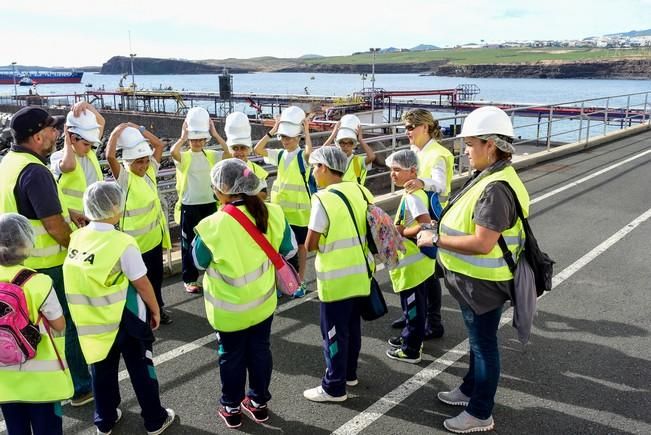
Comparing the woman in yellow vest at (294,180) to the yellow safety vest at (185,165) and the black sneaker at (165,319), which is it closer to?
the yellow safety vest at (185,165)

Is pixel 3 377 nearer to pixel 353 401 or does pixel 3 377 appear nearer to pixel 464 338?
pixel 353 401

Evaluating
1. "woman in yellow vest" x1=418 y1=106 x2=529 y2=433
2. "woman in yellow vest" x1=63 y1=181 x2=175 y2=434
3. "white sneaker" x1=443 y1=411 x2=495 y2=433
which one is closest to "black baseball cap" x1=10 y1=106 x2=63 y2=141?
"woman in yellow vest" x1=63 y1=181 x2=175 y2=434

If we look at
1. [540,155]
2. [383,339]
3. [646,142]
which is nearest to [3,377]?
[383,339]

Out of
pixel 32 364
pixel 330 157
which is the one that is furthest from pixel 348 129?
pixel 32 364

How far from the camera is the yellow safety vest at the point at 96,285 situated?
304cm

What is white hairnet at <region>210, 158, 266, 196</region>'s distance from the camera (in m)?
3.20

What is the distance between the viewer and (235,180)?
10.5ft

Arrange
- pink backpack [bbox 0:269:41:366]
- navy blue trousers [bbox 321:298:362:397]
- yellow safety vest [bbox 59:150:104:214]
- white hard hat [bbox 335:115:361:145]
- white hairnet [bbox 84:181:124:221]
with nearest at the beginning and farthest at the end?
pink backpack [bbox 0:269:41:366], white hairnet [bbox 84:181:124:221], navy blue trousers [bbox 321:298:362:397], yellow safety vest [bbox 59:150:104:214], white hard hat [bbox 335:115:361:145]

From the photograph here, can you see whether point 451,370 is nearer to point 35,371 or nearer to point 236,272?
point 236,272

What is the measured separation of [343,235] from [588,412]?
204 cm

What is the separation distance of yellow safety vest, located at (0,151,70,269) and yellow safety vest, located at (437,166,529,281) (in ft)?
7.97

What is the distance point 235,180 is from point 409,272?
1.70 meters

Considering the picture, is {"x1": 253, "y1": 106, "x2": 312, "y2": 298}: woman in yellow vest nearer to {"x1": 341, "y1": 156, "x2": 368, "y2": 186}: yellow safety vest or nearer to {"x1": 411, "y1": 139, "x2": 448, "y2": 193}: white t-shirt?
{"x1": 341, "y1": 156, "x2": 368, "y2": 186}: yellow safety vest

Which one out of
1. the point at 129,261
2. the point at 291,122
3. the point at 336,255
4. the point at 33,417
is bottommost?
the point at 33,417
